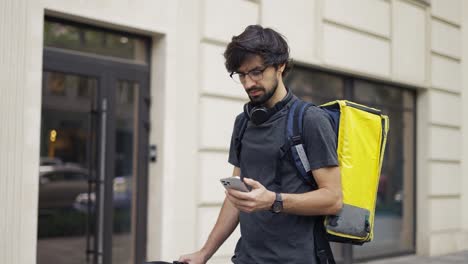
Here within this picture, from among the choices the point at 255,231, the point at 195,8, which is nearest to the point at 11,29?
the point at 195,8

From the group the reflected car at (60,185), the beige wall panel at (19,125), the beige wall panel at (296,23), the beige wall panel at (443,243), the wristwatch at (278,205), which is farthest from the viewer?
the reflected car at (60,185)

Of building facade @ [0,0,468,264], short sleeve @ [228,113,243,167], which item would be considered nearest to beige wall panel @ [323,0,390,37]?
building facade @ [0,0,468,264]

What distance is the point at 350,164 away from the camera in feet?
8.29

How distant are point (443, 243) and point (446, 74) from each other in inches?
111

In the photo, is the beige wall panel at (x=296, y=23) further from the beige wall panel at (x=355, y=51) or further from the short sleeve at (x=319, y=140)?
the short sleeve at (x=319, y=140)

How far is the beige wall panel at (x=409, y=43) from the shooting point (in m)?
9.27

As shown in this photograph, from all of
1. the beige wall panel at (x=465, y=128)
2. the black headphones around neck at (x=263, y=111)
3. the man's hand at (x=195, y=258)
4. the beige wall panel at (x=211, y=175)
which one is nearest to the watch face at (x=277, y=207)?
the black headphones around neck at (x=263, y=111)

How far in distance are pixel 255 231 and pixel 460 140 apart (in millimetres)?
8900

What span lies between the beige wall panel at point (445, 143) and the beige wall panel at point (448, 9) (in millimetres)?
1908

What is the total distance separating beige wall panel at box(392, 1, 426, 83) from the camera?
30.4 feet

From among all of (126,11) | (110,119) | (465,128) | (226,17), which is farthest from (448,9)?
(110,119)

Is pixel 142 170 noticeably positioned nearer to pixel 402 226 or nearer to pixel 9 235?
pixel 9 235

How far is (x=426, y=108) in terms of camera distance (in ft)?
32.5

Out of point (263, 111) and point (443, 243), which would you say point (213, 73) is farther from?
point (443, 243)
